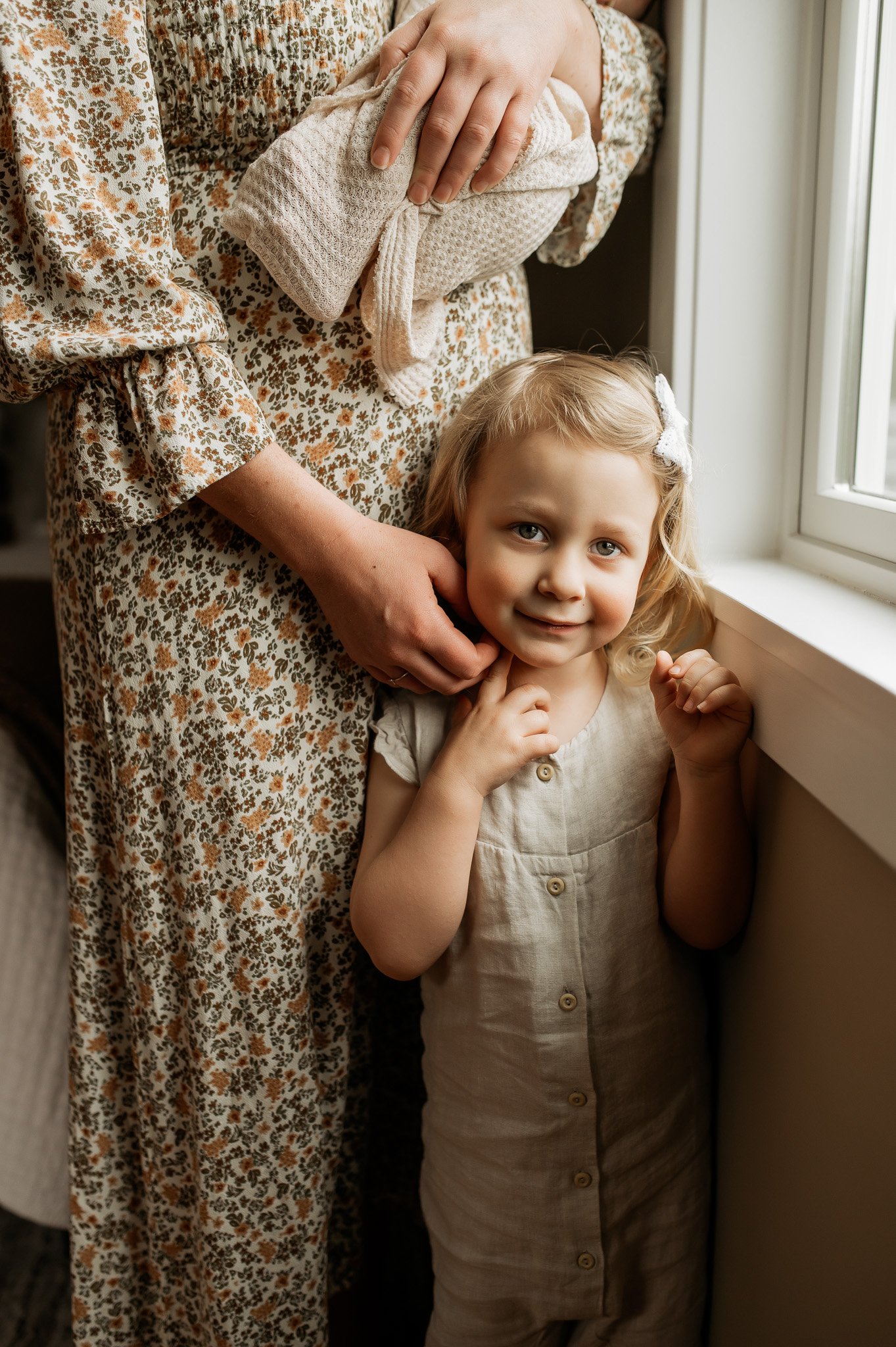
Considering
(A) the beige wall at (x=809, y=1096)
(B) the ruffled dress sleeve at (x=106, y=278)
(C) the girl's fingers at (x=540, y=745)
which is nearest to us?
(A) the beige wall at (x=809, y=1096)

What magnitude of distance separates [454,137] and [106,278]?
0.29 metres

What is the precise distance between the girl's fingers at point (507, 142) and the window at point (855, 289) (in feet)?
1.04

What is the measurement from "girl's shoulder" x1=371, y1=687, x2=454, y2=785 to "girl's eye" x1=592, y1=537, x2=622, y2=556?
21 cm

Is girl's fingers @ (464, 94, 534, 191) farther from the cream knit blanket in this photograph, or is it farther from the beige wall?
the beige wall

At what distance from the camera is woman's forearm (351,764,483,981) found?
2.61 ft

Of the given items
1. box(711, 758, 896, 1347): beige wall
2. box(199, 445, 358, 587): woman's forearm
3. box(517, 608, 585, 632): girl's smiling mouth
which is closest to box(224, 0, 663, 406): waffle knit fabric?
box(199, 445, 358, 587): woman's forearm

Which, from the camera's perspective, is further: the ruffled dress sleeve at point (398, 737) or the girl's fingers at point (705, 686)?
the ruffled dress sleeve at point (398, 737)

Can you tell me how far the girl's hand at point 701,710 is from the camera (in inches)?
30.2

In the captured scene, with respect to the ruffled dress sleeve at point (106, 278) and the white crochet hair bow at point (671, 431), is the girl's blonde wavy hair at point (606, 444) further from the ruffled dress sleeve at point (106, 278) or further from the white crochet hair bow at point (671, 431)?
the ruffled dress sleeve at point (106, 278)

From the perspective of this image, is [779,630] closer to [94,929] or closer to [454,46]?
[454,46]

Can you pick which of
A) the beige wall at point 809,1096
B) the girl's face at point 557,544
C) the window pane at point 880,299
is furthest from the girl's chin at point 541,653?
the window pane at point 880,299

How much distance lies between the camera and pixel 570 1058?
84 centimetres

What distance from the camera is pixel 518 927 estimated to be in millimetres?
832

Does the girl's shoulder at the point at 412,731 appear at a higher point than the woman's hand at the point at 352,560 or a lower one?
lower
